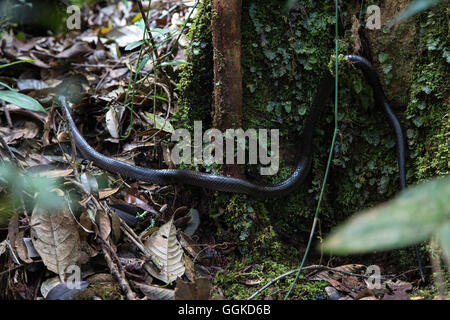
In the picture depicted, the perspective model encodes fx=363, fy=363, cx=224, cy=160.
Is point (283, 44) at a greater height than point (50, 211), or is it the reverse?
point (283, 44)

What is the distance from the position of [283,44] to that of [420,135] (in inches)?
56.0

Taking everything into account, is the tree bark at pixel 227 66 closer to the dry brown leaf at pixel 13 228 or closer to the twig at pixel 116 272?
the twig at pixel 116 272

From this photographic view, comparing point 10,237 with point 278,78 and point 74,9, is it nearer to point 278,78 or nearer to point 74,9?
point 278,78

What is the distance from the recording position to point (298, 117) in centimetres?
337

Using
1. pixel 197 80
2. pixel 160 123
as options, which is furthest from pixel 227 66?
pixel 160 123

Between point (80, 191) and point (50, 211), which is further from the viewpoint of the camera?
point (80, 191)

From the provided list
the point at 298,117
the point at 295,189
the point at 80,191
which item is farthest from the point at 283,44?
the point at 80,191

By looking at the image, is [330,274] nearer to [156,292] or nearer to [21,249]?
[156,292]

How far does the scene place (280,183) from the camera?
3.22m

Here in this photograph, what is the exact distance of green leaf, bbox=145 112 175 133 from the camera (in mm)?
3322

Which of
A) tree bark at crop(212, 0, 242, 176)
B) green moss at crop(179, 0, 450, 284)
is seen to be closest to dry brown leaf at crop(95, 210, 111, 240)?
green moss at crop(179, 0, 450, 284)

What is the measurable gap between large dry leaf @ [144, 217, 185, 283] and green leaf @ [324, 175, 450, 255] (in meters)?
1.79

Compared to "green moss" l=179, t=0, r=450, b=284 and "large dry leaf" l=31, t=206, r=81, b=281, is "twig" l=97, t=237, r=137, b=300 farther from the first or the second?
"green moss" l=179, t=0, r=450, b=284

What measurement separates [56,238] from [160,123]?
1479 mm
